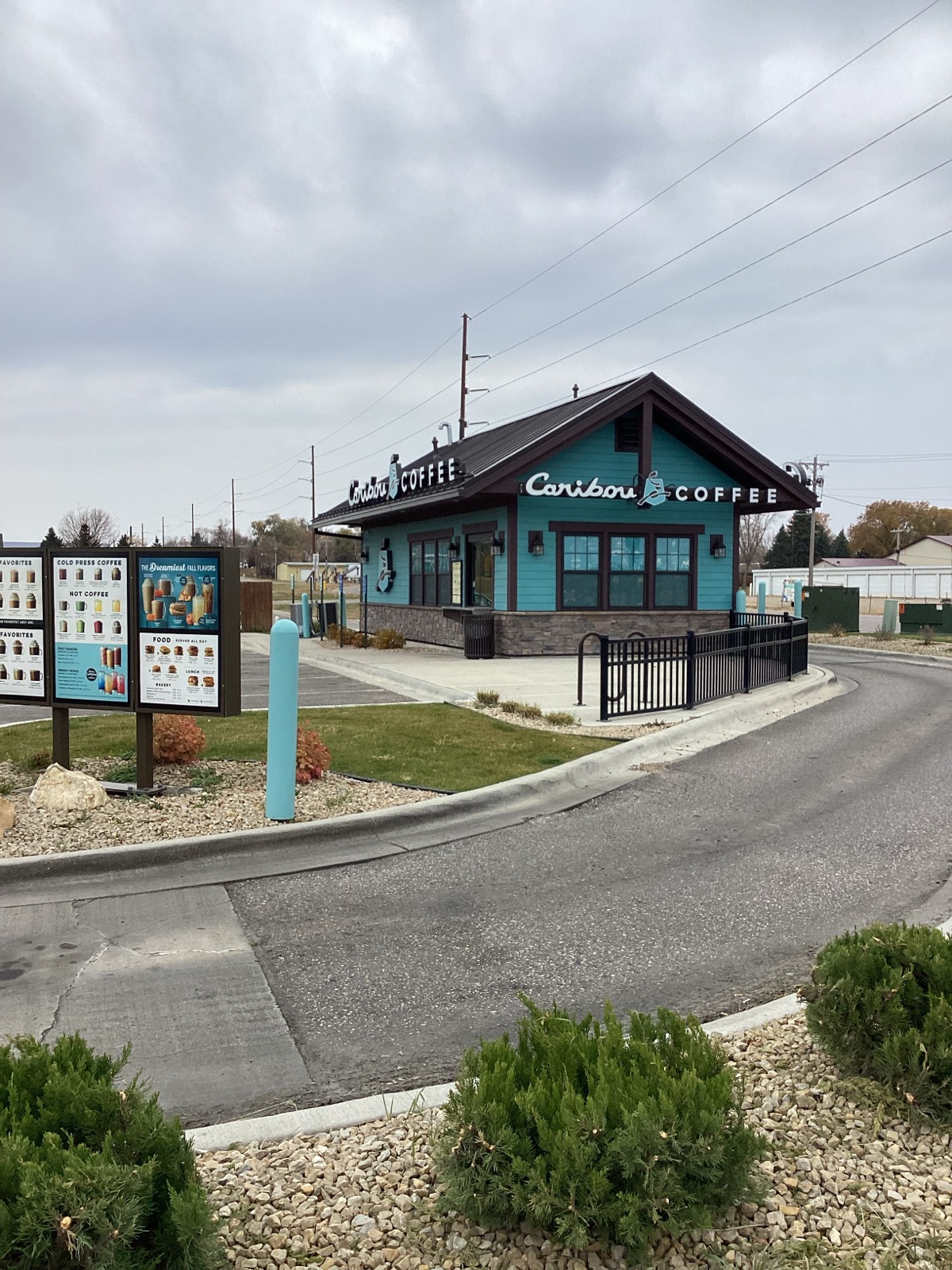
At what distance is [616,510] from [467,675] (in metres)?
6.44

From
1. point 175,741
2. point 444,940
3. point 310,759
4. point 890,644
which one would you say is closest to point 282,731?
point 310,759

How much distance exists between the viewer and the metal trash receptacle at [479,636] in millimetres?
20625

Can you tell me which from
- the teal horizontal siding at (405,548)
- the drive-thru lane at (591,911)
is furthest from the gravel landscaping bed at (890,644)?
the drive-thru lane at (591,911)

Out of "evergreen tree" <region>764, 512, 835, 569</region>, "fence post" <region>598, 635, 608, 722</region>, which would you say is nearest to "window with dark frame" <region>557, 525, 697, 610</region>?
"fence post" <region>598, 635, 608, 722</region>

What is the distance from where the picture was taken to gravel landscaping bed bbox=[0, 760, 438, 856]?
631 centimetres

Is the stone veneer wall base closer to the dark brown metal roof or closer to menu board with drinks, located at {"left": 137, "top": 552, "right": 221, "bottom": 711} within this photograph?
the dark brown metal roof

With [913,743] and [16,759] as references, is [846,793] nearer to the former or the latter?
[913,743]

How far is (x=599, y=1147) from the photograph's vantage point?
2.44 meters

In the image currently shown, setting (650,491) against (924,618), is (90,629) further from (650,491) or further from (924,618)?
(924,618)

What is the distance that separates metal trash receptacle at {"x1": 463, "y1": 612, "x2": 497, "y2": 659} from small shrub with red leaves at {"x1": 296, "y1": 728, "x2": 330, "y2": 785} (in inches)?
494

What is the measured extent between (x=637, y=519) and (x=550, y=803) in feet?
47.4

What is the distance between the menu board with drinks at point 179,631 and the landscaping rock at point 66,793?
73 centimetres

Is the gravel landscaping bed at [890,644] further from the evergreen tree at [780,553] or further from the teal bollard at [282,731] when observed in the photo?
the evergreen tree at [780,553]

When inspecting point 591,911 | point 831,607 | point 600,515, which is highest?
point 600,515
